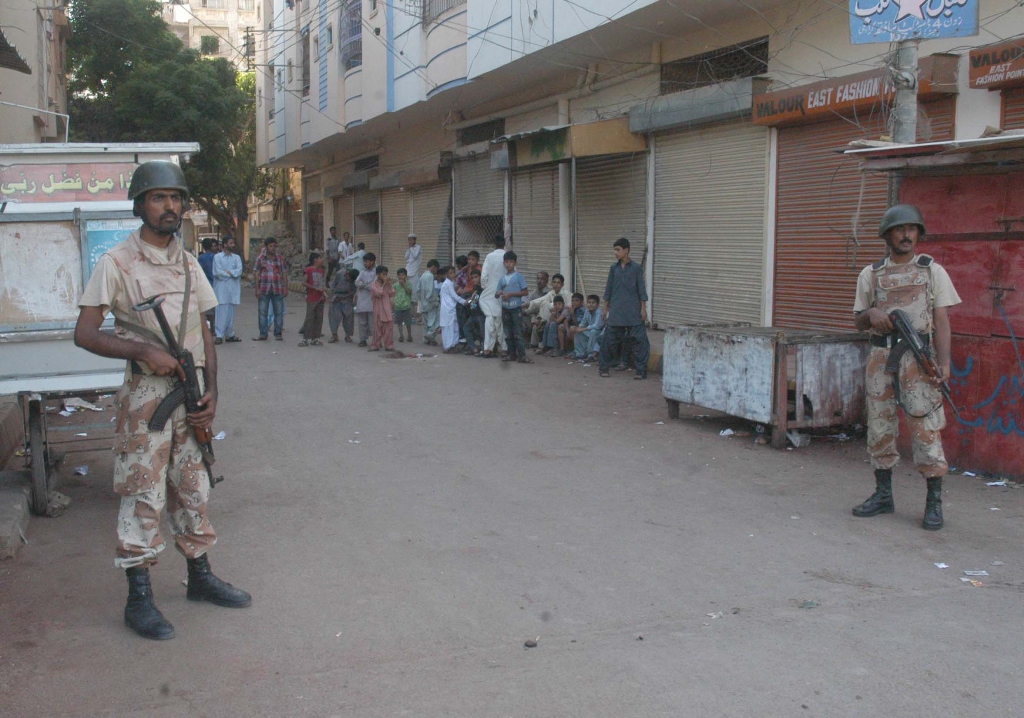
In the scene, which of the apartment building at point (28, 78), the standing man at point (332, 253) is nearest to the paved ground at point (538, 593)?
the apartment building at point (28, 78)

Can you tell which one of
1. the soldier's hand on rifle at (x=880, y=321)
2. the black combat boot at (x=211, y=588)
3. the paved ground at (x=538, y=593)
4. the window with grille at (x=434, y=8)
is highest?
the window with grille at (x=434, y=8)

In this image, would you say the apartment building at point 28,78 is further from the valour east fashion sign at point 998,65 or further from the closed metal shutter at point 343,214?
the valour east fashion sign at point 998,65

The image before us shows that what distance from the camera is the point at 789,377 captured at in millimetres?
8219

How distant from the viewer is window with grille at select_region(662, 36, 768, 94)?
11.9 m

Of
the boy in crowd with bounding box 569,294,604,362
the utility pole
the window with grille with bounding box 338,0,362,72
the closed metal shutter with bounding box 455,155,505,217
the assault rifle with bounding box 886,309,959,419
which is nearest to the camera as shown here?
the assault rifle with bounding box 886,309,959,419

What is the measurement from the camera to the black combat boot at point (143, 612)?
390 centimetres

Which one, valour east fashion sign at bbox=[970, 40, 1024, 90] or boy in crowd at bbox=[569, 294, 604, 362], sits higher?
valour east fashion sign at bbox=[970, 40, 1024, 90]

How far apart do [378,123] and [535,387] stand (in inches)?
547

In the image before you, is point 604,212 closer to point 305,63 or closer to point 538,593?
point 538,593

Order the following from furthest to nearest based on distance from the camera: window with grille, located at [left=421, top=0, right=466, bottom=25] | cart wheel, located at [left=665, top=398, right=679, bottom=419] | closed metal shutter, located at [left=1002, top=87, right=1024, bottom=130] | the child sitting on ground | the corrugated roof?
window with grille, located at [left=421, top=0, right=466, bottom=25], the child sitting on ground, cart wheel, located at [left=665, top=398, right=679, bottom=419], the corrugated roof, closed metal shutter, located at [left=1002, top=87, right=1024, bottom=130]

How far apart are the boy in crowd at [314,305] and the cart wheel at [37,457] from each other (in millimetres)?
9668

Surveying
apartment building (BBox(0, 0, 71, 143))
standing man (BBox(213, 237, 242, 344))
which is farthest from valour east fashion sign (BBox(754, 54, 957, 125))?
apartment building (BBox(0, 0, 71, 143))

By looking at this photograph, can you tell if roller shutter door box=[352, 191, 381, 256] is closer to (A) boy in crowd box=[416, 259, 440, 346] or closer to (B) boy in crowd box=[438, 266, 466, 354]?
(A) boy in crowd box=[416, 259, 440, 346]

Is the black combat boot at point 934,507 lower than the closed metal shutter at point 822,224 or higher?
lower
